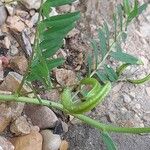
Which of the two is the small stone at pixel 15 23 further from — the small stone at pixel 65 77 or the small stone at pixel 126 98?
the small stone at pixel 126 98

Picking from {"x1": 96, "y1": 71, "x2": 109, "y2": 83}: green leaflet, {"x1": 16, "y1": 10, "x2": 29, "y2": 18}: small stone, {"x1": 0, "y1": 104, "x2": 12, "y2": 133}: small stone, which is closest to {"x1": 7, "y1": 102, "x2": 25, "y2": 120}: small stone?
{"x1": 0, "y1": 104, "x2": 12, "y2": 133}: small stone

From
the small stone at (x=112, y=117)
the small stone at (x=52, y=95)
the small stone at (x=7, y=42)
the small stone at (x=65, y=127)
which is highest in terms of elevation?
the small stone at (x=7, y=42)

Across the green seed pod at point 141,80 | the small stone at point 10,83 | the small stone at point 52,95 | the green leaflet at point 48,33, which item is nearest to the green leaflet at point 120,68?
the green seed pod at point 141,80

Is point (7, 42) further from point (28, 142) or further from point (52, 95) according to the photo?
point (28, 142)

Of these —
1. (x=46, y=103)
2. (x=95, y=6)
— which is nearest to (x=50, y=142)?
(x=46, y=103)

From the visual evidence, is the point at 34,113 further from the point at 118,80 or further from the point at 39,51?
the point at 39,51

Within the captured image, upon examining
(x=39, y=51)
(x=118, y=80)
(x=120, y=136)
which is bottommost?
(x=120, y=136)

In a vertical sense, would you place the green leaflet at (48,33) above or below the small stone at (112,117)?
above
